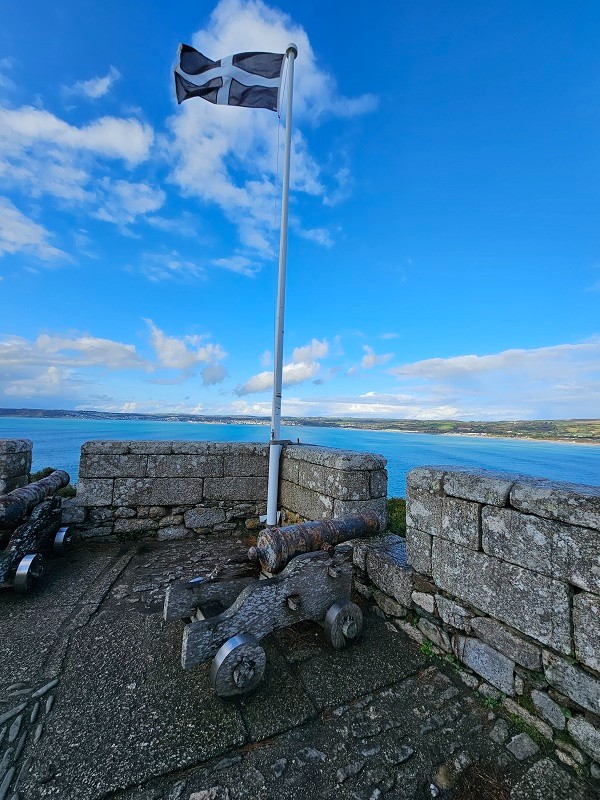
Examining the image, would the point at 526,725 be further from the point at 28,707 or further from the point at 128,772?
the point at 28,707

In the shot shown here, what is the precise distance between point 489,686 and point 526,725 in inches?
11.1

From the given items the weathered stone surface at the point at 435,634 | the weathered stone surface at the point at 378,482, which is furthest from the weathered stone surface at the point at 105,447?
the weathered stone surface at the point at 435,634

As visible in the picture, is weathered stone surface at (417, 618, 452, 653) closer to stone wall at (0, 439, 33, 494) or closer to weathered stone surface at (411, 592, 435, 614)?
weathered stone surface at (411, 592, 435, 614)

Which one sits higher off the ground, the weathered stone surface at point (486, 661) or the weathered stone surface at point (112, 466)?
the weathered stone surface at point (112, 466)

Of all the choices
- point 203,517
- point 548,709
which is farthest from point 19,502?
point 548,709

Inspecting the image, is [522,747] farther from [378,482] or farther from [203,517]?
[203,517]

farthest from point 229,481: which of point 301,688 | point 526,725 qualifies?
point 526,725

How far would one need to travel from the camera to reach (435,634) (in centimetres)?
304

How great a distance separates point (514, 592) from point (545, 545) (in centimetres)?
45

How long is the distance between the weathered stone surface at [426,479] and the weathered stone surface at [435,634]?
3.78 ft

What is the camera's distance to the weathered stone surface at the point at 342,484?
175 inches

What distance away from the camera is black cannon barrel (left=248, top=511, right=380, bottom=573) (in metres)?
2.90

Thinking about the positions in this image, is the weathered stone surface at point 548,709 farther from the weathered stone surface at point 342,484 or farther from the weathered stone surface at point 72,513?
the weathered stone surface at point 72,513

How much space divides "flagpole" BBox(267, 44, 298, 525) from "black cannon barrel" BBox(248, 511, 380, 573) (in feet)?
8.61
